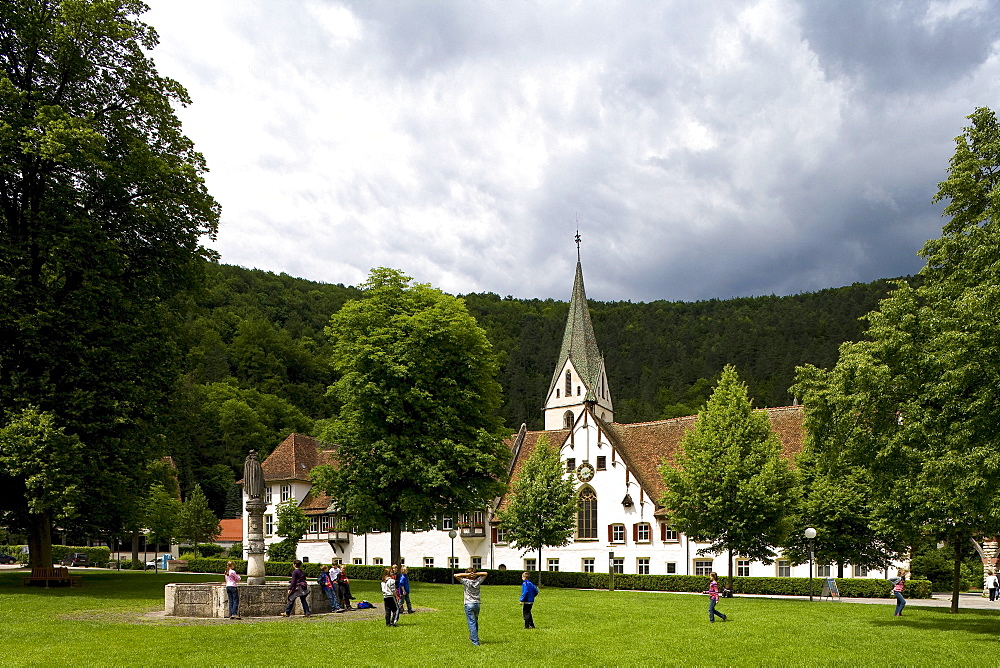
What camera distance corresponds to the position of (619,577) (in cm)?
4525

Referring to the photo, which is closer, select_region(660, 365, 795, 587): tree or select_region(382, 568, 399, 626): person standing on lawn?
select_region(382, 568, 399, 626): person standing on lawn

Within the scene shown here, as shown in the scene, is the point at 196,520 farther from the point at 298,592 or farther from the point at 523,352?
the point at 298,592

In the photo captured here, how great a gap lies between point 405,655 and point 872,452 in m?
14.4

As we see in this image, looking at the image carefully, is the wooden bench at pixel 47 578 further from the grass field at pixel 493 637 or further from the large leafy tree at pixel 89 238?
the grass field at pixel 493 637

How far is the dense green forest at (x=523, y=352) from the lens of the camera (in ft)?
347

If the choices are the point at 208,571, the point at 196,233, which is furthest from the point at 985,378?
the point at 208,571

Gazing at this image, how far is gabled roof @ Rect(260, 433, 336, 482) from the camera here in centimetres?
6775

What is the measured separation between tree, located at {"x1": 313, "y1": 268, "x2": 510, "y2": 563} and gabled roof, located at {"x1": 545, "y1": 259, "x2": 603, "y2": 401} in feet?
112

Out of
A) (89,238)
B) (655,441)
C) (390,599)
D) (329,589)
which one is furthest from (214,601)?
(655,441)

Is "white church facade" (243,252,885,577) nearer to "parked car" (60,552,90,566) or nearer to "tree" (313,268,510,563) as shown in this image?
"tree" (313,268,510,563)

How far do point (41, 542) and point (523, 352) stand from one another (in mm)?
95654

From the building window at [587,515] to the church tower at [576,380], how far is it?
18244 mm

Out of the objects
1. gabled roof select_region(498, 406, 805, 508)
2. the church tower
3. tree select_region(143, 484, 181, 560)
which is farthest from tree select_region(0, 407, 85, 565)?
the church tower

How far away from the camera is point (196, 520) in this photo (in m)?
79.6
